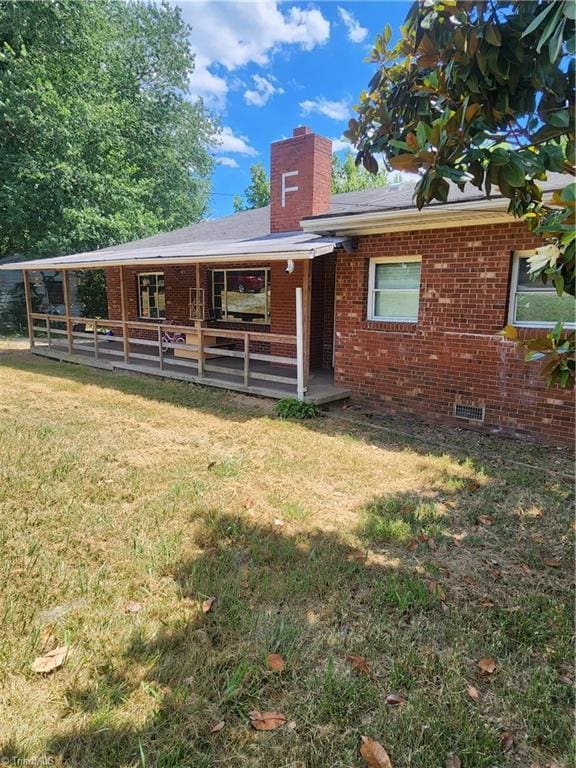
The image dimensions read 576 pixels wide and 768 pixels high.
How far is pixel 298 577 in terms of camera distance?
3295 millimetres

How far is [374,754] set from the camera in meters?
2.02

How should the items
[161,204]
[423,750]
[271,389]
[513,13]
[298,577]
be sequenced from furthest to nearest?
[161,204]
[271,389]
[298,577]
[513,13]
[423,750]

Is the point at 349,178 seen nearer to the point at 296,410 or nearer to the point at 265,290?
the point at 265,290

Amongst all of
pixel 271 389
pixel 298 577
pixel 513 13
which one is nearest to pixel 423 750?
pixel 298 577

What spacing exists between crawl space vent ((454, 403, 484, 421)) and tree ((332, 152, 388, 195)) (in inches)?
1274

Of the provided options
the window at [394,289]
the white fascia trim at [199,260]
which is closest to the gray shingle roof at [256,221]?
the window at [394,289]

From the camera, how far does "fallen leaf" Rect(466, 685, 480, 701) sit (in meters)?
2.33

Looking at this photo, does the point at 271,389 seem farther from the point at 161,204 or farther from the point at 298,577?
the point at 161,204

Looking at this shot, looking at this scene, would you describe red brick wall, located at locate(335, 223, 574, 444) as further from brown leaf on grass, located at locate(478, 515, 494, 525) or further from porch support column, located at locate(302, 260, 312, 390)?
brown leaf on grass, located at locate(478, 515, 494, 525)

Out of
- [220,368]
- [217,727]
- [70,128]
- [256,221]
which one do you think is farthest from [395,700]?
[70,128]

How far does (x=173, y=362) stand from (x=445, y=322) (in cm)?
598

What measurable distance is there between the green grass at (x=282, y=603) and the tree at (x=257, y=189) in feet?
139

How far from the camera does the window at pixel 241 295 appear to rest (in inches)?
453

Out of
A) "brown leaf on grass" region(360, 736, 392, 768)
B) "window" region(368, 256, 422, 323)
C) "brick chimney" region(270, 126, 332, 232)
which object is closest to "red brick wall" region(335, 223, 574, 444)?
"window" region(368, 256, 422, 323)
